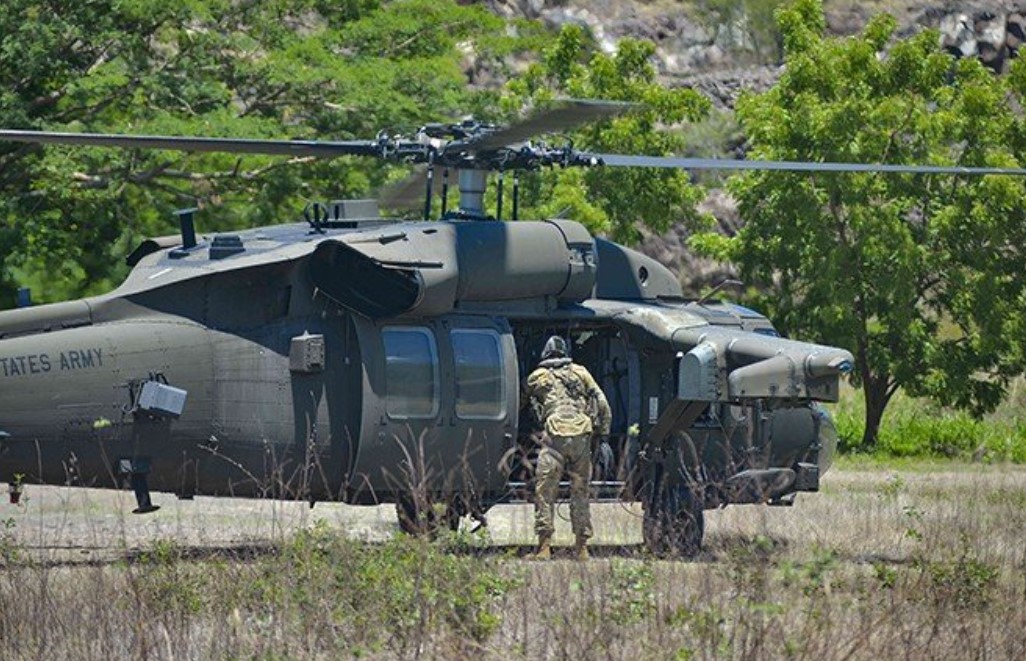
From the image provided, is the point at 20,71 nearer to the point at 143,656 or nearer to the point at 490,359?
the point at 490,359

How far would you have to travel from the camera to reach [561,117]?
1245cm

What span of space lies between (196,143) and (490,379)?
269 centimetres

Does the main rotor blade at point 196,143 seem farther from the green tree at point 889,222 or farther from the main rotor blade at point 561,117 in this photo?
the green tree at point 889,222

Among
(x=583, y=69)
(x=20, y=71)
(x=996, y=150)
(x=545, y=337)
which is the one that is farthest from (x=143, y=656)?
(x=583, y=69)

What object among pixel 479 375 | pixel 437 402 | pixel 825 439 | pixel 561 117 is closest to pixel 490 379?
pixel 479 375

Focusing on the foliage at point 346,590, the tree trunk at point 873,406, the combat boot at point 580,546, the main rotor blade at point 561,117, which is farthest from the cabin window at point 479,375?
the tree trunk at point 873,406

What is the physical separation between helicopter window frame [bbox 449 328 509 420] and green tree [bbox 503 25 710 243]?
595 inches

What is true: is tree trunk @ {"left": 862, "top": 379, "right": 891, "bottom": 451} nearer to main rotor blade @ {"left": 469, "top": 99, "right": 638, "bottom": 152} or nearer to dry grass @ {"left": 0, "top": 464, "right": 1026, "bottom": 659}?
dry grass @ {"left": 0, "top": 464, "right": 1026, "bottom": 659}

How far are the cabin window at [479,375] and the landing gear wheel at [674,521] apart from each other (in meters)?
1.40

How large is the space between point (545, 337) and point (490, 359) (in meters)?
1.03

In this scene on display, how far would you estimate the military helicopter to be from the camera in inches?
520

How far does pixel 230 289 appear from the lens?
13883 mm

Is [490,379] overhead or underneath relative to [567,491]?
overhead

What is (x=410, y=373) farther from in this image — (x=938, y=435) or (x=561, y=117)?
(x=938, y=435)
